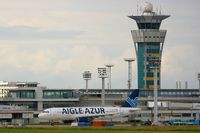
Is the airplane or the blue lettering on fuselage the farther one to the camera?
the blue lettering on fuselage

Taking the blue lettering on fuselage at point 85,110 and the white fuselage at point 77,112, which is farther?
the blue lettering on fuselage at point 85,110

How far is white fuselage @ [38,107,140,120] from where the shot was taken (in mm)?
175500

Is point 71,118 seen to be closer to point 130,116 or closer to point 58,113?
point 58,113

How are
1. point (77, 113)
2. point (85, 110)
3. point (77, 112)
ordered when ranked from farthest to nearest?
1. point (85, 110)
2. point (77, 112)
3. point (77, 113)

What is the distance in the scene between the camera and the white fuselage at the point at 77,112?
576 feet

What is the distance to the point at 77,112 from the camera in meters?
178

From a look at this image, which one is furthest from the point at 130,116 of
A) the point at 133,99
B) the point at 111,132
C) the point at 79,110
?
the point at 111,132

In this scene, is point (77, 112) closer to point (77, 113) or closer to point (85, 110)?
point (77, 113)

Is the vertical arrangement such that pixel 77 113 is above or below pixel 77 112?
below

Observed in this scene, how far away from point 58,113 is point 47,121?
10.9 metres

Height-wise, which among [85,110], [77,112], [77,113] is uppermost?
[85,110]

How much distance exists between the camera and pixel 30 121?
186 metres

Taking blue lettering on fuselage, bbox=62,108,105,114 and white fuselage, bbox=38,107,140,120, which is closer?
white fuselage, bbox=38,107,140,120

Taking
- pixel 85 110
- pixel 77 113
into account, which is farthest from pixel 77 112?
pixel 85 110
